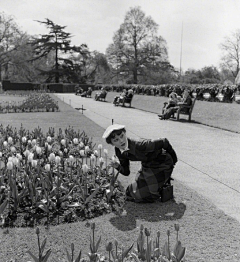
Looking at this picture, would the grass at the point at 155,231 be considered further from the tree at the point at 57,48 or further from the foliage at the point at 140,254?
the tree at the point at 57,48

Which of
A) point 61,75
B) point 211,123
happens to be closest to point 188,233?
point 211,123

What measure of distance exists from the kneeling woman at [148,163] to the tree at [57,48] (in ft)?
181

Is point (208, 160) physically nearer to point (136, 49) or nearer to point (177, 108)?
point (177, 108)

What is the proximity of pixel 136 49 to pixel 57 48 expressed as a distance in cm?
1514

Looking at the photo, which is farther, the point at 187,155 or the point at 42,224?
the point at 187,155

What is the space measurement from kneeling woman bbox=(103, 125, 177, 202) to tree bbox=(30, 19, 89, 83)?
55.2 m

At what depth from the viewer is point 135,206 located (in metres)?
3.94

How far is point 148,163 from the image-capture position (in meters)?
4.05

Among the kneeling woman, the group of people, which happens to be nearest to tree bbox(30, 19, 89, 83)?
the group of people

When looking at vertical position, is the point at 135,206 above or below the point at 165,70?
below

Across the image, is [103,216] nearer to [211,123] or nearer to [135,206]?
[135,206]

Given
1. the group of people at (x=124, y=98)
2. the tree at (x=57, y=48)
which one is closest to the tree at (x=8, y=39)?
the tree at (x=57, y=48)

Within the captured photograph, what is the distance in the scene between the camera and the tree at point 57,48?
57.7 m

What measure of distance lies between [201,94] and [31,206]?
15168mm
